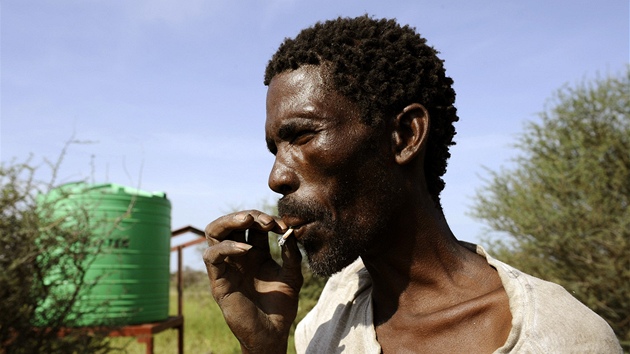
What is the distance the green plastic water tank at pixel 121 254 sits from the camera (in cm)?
581

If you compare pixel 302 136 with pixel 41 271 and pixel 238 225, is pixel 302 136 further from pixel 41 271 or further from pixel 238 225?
pixel 41 271

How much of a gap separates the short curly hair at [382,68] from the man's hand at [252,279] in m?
0.52

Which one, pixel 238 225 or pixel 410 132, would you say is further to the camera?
pixel 410 132

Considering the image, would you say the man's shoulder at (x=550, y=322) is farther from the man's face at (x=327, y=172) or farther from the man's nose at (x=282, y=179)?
the man's nose at (x=282, y=179)

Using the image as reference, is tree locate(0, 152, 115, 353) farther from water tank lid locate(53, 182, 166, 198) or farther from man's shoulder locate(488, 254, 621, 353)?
man's shoulder locate(488, 254, 621, 353)

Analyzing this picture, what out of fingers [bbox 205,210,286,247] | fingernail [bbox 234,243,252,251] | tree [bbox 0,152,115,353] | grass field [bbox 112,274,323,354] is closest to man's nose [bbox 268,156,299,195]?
fingers [bbox 205,210,286,247]

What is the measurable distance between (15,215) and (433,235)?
4401 millimetres

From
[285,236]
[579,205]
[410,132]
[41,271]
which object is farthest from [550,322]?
[579,205]

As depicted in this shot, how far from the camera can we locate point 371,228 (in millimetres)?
2027

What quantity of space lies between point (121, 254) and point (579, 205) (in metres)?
6.28

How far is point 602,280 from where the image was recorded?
7.91 metres

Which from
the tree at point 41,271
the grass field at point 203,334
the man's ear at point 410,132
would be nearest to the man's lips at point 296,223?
the man's ear at point 410,132

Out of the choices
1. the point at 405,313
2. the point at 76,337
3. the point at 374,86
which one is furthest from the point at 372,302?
the point at 76,337

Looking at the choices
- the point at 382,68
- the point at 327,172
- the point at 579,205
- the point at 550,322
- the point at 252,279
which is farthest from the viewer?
the point at 579,205
